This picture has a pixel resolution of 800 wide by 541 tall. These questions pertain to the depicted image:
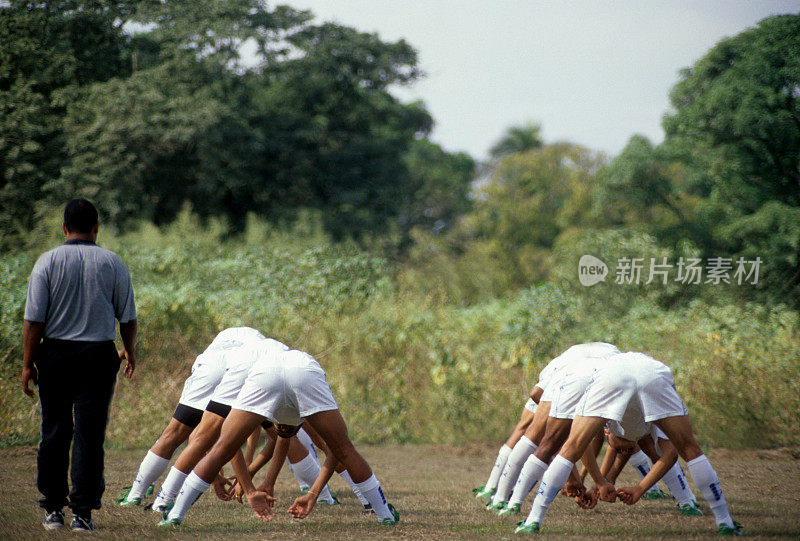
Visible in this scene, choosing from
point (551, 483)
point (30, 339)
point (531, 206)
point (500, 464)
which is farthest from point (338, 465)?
point (531, 206)

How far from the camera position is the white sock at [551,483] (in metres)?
6.15

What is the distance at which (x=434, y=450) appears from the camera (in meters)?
13.6

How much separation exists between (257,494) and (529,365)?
25.5ft

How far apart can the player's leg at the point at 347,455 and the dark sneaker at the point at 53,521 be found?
192 centimetres

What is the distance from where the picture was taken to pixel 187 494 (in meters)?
6.24

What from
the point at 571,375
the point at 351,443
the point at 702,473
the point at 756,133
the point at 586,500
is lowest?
the point at 586,500

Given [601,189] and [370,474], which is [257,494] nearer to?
[370,474]

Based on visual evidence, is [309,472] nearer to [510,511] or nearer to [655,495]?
[510,511]

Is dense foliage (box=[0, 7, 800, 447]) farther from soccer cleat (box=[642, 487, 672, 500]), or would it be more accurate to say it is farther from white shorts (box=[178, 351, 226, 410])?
white shorts (box=[178, 351, 226, 410])

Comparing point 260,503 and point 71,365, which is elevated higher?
point 71,365

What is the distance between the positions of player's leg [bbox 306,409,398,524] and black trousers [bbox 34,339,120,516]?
156 cm

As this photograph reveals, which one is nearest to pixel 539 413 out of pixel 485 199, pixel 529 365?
pixel 529 365

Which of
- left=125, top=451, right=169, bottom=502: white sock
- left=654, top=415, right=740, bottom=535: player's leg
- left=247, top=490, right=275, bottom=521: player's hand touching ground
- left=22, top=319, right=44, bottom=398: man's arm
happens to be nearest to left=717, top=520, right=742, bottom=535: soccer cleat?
left=654, top=415, right=740, bottom=535: player's leg

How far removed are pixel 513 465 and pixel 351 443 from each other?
187 cm
